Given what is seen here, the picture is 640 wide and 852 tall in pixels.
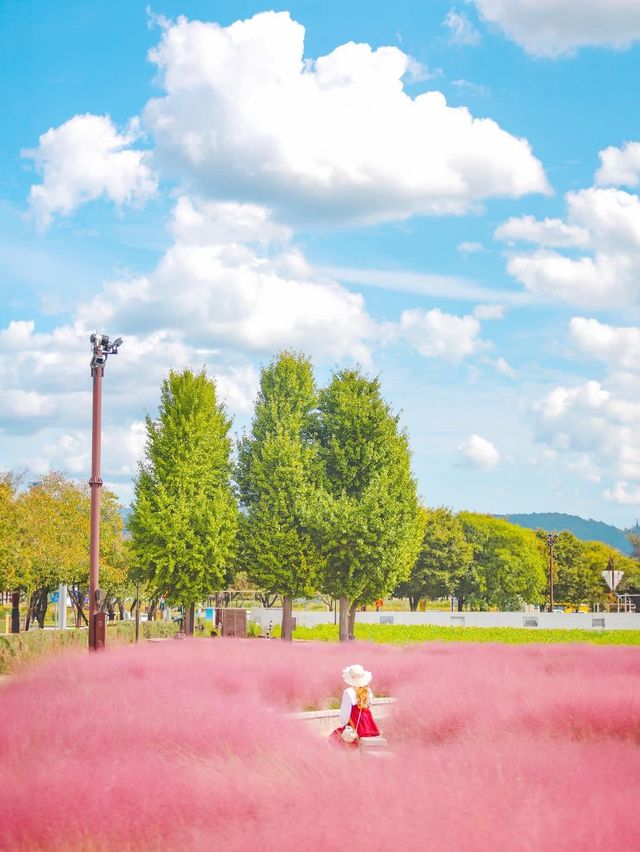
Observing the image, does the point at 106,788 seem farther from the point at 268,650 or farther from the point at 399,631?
the point at 399,631

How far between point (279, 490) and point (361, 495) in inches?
133

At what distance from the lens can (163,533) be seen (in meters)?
36.8

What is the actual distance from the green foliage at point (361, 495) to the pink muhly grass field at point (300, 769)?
20.5 metres

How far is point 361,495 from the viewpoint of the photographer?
127ft

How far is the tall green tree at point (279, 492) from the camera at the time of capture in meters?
38.3

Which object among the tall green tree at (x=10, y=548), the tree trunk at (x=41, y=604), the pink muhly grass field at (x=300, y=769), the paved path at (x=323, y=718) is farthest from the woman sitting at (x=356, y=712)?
the tree trunk at (x=41, y=604)

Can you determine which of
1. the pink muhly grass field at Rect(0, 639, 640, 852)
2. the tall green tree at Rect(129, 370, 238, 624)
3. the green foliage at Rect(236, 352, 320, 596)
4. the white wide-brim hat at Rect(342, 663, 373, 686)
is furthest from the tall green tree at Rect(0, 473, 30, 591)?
the white wide-brim hat at Rect(342, 663, 373, 686)

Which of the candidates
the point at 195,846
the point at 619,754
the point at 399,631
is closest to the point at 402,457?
the point at 399,631

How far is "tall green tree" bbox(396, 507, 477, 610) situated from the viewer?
79438mm

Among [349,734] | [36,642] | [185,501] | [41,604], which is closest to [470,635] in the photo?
[185,501]

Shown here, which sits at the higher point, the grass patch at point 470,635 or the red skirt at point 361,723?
the red skirt at point 361,723

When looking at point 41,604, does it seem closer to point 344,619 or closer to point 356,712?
point 344,619

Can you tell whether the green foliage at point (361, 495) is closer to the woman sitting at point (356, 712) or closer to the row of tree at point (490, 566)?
the woman sitting at point (356, 712)

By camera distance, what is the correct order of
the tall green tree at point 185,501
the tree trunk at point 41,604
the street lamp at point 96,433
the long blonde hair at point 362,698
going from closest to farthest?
the long blonde hair at point 362,698
the street lamp at point 96,433
the tall green tree at point 185,501
the tree trunk at point 41,604
